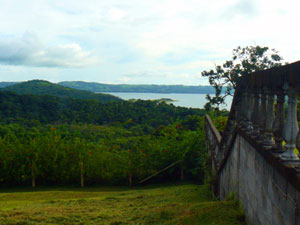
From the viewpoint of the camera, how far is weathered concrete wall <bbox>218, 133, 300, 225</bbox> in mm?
2403

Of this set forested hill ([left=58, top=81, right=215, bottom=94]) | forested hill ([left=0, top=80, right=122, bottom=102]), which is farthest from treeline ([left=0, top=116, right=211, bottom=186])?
forested hill ([left=58, top=81, right=215, bottom=94])

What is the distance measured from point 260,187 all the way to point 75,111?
165ft

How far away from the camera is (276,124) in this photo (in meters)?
2.75

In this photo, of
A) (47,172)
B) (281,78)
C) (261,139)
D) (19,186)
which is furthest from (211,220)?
(19,186)

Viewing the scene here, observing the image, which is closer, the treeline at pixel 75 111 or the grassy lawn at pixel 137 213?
the grassy lawn at pixel 137 213

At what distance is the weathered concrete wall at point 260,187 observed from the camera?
94.6 inches

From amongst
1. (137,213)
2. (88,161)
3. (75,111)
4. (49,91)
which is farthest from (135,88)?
(137,213)

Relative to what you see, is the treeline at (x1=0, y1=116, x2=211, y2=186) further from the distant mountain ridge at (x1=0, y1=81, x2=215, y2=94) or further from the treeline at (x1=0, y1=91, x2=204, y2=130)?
the distant mountain ridge at (x1=0, y1=81, x2=215, y2=94)

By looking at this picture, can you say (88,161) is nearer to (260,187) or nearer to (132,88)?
Answer: (260,187)

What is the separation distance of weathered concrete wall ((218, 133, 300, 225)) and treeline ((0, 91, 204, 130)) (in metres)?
35.1

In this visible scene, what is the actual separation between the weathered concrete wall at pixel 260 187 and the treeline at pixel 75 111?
115ft

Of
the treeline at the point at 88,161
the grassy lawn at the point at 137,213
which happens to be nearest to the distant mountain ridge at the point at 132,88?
the treeline at the point at 88,161

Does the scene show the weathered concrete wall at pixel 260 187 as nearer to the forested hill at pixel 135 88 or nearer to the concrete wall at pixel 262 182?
the concrete wall at pixel 262 182

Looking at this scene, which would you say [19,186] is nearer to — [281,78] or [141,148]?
[141,148]
